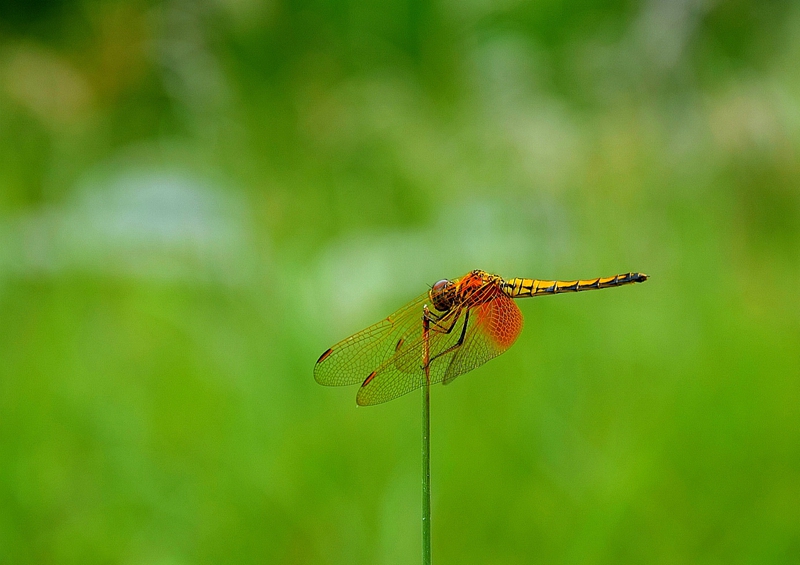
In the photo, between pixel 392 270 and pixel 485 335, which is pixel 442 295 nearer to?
pixel 485 335

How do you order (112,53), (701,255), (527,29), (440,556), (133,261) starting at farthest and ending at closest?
1. (112,53)
2. (527,29)
3. (133,261)
4. (701,255)
5. (440,556)

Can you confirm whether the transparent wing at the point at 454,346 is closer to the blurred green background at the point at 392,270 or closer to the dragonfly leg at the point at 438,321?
the dragonfly leg at the point at 438,321

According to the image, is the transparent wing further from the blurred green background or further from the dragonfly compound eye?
the blurred green background

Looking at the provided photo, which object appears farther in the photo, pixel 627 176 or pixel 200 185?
pixel 200 185

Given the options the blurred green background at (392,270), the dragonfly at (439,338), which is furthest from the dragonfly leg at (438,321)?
the blurred green background at (392,270)

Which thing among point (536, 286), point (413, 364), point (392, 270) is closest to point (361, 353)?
point (413, 364)

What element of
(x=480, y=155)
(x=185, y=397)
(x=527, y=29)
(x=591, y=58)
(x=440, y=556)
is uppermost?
(x=527, y=29)

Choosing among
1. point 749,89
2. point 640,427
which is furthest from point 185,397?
point 749,89

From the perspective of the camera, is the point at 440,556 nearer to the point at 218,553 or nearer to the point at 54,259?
the point at 218,553
